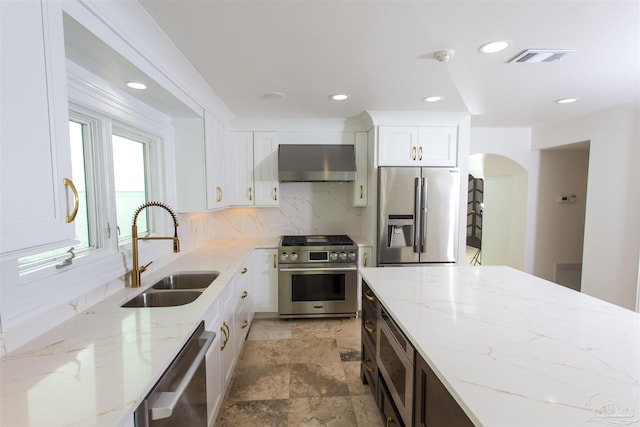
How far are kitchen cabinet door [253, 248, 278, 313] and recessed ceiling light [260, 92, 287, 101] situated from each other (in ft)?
5.13

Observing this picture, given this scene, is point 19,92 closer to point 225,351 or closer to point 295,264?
point 225,351

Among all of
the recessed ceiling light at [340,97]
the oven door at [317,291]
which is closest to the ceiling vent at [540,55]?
the recessed ceiling light at [340,97]

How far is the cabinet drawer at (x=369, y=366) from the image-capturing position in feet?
6.13

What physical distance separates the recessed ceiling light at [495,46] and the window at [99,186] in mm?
2243

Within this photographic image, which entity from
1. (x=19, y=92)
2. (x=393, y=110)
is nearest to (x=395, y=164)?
(x=393, y=110)

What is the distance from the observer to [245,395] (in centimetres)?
207

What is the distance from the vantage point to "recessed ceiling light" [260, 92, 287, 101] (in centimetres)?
241

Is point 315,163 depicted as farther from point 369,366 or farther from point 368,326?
point 369,366

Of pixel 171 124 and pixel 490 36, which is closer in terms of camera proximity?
pixel 490 36

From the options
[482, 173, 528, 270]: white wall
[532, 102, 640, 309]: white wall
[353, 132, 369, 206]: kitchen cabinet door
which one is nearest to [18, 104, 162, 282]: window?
[353, 132, 369, 206]: kitchen cabinet door

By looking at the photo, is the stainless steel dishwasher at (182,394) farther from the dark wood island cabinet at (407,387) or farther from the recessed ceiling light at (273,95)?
the recessed ceiling light at (273,95)

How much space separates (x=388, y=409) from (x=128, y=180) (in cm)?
Answer: 231

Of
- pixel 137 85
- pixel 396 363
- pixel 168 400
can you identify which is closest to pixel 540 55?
pixel 396 363

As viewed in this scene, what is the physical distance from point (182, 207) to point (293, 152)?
1337 mm
